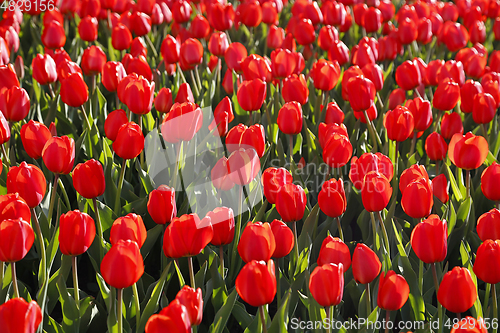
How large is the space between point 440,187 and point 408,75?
0.87m

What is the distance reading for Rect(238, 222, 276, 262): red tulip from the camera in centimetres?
127

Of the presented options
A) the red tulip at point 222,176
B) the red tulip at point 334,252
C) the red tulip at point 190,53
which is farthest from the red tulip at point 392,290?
the red tulip at point 190,53

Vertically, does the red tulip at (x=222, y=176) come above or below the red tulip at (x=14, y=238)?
below

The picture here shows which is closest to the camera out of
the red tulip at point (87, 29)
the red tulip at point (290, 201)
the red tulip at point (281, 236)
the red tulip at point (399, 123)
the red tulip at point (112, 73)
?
the red tulip at point (281, 236)

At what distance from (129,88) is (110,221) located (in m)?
0.54

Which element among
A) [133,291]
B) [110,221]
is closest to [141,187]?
[110,221]

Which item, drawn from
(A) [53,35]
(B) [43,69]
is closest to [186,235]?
(B) [43,69]

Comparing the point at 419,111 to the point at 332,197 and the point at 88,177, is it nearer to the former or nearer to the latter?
the point at 332,197

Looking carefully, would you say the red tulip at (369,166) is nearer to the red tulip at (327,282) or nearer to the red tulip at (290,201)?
the red tulip at (290,201)

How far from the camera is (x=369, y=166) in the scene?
1.67 metres

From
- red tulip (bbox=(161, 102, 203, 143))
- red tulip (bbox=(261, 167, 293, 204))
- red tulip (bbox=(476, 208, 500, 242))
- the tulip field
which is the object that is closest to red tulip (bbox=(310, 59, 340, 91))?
the tulip field

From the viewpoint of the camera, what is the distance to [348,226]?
1980 millimetres

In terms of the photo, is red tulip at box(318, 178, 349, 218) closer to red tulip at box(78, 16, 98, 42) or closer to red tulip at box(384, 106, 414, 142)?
red tulip at box(384, 106, 414, 142)

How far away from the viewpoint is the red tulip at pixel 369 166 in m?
1.66
